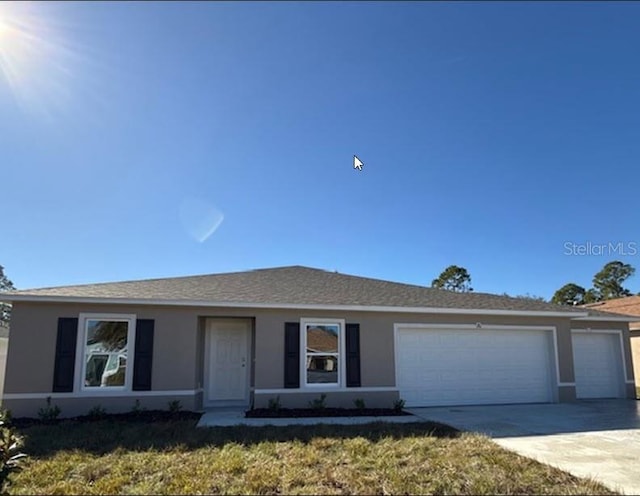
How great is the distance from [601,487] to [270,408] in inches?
269

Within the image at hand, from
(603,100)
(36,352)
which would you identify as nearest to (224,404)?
(36,352)

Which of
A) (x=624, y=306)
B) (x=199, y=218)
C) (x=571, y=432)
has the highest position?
(x=199, y=218)

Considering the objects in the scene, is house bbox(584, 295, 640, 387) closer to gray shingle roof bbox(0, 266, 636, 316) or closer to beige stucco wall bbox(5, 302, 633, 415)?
gray shingle roof bbox(0, 266, 636, 316)

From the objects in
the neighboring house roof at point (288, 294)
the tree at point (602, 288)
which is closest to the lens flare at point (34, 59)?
the neighboring house roof at point (288, 294)

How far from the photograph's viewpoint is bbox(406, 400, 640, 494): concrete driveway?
5.99 metres

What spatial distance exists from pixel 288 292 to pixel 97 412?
4.99 metres

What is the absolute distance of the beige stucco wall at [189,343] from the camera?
9781mm

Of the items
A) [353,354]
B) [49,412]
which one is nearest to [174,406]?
[49,412]

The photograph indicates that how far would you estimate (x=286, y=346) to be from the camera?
430 inches

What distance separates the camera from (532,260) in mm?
20328

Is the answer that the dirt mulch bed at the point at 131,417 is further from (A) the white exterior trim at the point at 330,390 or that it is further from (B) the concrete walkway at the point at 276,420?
(A) the white exterior trim at the point at 330,390

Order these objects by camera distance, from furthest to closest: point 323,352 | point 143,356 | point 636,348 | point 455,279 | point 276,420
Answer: point 455,279
point 636,348
point 323,352
point 143,356
point 276,420

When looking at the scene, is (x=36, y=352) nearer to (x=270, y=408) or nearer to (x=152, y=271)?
(x=270, y=408)

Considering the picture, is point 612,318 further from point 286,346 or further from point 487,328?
point 286,346
